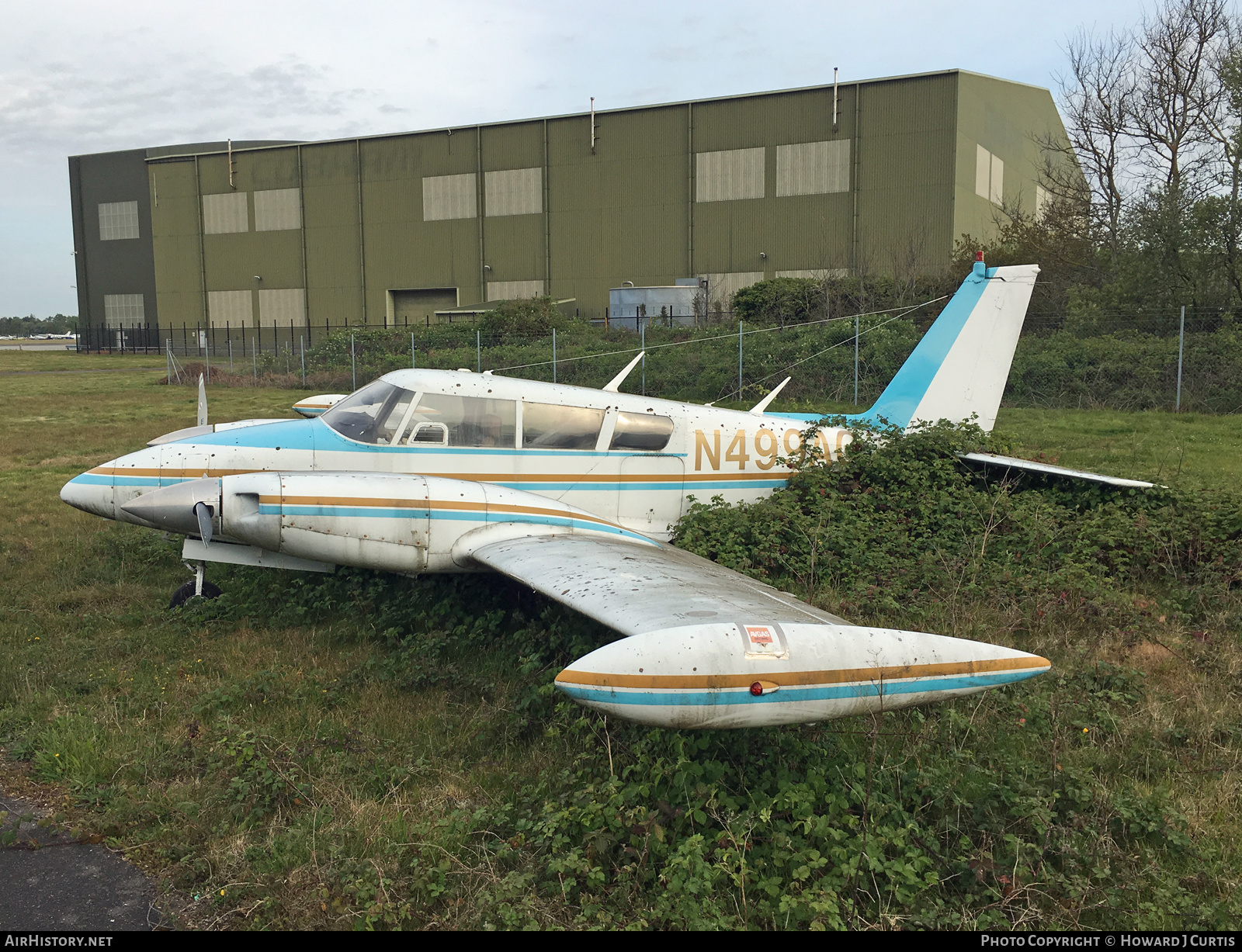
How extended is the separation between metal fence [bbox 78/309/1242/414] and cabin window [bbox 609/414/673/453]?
905cm

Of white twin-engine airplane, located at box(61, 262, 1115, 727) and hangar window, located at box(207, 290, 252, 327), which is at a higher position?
hangar window, located at box(207, 290, 252, 327)

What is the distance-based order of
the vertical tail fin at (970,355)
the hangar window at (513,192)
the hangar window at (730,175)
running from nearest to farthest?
the vertical tail fin at (970,355), the hangar window at (730,175), the hangar window at (513,192)

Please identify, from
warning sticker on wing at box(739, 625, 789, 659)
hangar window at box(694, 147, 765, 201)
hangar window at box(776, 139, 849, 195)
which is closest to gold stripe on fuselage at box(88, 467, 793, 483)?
warning sticker on wing at box(739, 625, 789, 659)

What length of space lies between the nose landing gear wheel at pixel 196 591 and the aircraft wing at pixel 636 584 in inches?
110

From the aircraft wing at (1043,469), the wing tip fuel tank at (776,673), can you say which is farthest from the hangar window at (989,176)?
the wing tip fuel tank at (776,673)

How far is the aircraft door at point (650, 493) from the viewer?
9.29 metres

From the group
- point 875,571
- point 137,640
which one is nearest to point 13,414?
point 137,640

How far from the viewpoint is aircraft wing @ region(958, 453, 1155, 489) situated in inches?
352

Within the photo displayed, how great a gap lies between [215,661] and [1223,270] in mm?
24162

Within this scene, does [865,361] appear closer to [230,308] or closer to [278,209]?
[278,209]

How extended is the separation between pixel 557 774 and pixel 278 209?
50774 mm

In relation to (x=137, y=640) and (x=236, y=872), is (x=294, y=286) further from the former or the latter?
(x=236, y=872)

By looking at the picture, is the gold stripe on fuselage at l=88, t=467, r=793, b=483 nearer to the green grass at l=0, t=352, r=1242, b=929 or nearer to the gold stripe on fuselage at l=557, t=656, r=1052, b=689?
the green grass at l=0, t=352, r=1242, b=929

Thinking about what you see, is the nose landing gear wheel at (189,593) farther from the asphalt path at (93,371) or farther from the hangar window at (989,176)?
the hangar window at (989,176)
